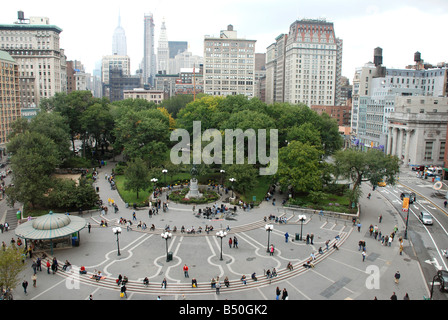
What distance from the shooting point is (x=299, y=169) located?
52062 mm

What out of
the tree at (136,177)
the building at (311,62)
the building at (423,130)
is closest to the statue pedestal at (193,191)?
the tree at (136,177)

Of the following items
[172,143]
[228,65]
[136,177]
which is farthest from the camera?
[228,65]

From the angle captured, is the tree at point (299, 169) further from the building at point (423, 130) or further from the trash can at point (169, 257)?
the building at point (423, 130)

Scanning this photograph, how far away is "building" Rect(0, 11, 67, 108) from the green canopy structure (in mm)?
110446

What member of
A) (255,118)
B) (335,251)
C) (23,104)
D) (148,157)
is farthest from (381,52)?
(23,104)

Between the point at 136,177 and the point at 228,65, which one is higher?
the point at 228,65

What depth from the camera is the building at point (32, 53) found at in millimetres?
130500

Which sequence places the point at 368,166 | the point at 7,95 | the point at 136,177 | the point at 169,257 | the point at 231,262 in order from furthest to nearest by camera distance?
the point at 7,95 < the point at 136,177 < the point at 368,166 < the point at 231,262 < the point at 169,257

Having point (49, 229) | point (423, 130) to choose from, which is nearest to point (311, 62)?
point (423, 130)

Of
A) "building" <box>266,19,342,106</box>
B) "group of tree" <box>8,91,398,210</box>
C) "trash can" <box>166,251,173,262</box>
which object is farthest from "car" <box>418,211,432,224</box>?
"building" <box>266,19,342,106</box>

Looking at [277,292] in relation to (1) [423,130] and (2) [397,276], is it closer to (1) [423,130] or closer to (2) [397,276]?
(2) [397,276]

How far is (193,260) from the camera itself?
3447 cm

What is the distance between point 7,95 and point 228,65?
7997 cm
